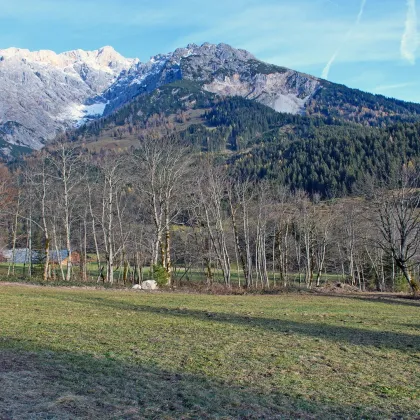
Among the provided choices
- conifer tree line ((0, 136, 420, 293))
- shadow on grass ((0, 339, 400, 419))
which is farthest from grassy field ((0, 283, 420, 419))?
conifer tree line ((0, 136, 420, 293))

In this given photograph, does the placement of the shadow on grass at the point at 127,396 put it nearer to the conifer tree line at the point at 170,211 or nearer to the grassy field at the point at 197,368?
the grassy field at the point at 197,368

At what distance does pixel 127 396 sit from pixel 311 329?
10.7 meters

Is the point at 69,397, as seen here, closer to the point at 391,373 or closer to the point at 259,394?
the point at 259,394

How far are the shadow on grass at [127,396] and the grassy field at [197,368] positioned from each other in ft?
0.06

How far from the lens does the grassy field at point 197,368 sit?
749 centimetres

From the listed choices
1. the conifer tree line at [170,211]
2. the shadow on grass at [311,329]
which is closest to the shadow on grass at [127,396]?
the shadow on grass at [311,329]

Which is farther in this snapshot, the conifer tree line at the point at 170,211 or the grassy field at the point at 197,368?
the conifer tree line at the point at 170,211

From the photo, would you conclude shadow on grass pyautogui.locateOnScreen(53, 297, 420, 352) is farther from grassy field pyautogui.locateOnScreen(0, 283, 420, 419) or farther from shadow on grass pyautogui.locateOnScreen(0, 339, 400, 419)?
shadow on grass pyautogui.locateOnScreen(0, 339, 400, 419)

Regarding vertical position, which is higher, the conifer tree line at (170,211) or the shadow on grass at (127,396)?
the conifer tree line at (170,211)

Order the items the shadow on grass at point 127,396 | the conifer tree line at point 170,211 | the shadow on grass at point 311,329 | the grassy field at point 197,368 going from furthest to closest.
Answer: the conifer tree line at point 170,211 → the shadow on grass at point 311,329 → the grassy field at point 197,368 → the shadow on grass at point 127,396

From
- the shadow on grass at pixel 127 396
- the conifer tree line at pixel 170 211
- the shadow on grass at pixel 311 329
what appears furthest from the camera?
the conifer tree line at pixel 170 211

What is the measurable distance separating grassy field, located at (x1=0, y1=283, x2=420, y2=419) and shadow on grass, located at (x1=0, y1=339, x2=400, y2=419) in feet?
0.06

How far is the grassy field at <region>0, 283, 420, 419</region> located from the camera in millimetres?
7488

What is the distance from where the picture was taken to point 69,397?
24.1 ft
